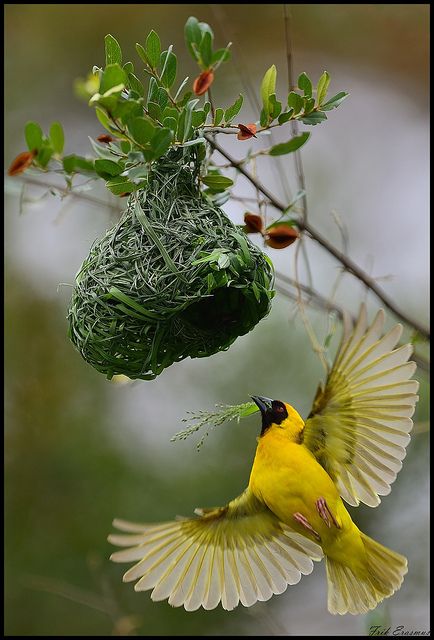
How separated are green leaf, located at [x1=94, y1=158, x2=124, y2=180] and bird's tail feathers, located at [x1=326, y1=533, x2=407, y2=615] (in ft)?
4.93

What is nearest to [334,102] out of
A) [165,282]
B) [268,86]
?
[268,86]

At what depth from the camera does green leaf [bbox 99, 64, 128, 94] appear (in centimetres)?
176

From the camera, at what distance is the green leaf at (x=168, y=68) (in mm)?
2002

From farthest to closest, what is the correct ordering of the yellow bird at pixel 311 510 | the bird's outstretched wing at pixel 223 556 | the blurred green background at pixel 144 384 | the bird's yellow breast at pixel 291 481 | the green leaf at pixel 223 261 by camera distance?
1. the blurred green background at pixel 144 384
2. the bird's outstretched wing at pixel 223 556
3. the bird's yellow breast at pixel 291 481
4. the yellow bird at pixel 311 510
5. the green leaf at pixel 223 261

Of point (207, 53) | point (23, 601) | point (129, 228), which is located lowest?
point (23, 601)

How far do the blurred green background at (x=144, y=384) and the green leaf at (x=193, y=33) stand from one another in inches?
84.5

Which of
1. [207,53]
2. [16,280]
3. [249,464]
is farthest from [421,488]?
[207,53]

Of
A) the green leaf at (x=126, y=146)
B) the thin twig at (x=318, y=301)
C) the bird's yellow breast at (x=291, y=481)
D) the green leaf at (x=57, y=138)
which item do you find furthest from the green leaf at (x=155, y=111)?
the bird's yellow breast at (x=291, y=481)

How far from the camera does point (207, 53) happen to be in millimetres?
1874

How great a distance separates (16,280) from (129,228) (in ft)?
9.70

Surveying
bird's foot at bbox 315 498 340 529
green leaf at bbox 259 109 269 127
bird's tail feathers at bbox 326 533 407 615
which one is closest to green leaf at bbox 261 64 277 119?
green leaf at bbox 259 109 269 127

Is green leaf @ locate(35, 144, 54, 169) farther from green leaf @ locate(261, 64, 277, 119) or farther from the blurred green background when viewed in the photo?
the blurred green background

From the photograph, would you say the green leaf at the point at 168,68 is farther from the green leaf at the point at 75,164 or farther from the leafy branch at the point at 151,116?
the green leaf at the point at 75,164

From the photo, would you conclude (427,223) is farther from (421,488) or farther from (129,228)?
(129,228)
